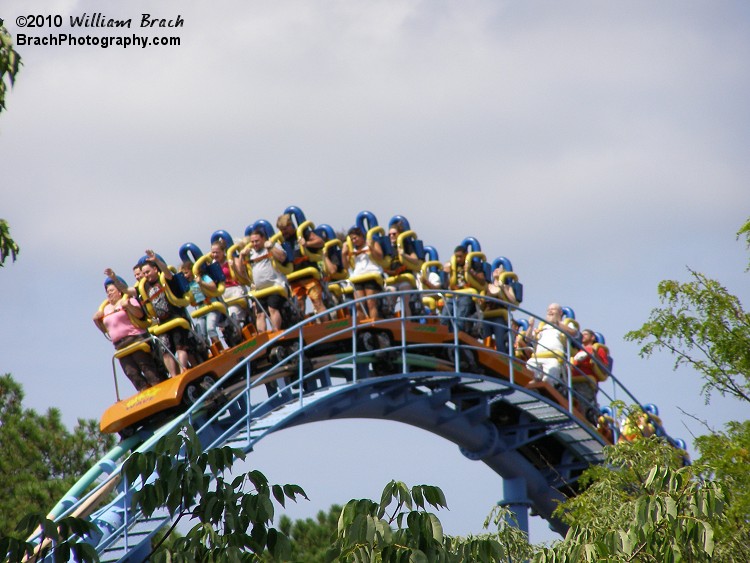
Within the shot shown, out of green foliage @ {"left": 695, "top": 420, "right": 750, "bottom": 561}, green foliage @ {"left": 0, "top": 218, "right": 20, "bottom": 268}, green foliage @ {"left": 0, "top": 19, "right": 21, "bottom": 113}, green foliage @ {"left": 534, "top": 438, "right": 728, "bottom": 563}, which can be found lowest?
green foliage @ {"left": 534, "top": 438, "right": 728, "bottom": 563}

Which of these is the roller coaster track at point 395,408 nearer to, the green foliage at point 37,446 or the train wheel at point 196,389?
the train wheel at point 196,389

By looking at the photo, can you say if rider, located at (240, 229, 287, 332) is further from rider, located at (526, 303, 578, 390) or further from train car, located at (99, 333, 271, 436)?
rider, located at (526, 303, 578, 390)

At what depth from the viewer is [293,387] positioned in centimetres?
1141

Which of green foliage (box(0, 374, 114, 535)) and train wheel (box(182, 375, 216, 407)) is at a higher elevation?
green foliage (box(0, 374, 114, 535))

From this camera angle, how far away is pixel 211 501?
218 inches

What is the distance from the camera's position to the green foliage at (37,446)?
57.8 ft

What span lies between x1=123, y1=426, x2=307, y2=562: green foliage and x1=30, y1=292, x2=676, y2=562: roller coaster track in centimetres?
316

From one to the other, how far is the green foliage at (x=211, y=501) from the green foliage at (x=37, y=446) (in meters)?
11.7

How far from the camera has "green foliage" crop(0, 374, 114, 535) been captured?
17.6 m

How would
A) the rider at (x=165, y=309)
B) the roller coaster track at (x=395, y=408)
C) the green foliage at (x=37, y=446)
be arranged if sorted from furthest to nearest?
the green foliage at (x=37, y=446) → the rider at (x=165, y=309) → the roller coaster track at (x=395, y=408)

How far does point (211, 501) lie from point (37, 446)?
1344 cm

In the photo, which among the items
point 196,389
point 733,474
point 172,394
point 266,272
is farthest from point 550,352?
point 733,474

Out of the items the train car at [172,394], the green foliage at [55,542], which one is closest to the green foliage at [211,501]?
the green foliage at [55,542]

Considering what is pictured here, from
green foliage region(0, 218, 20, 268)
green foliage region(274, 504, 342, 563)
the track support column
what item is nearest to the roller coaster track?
the track support column
